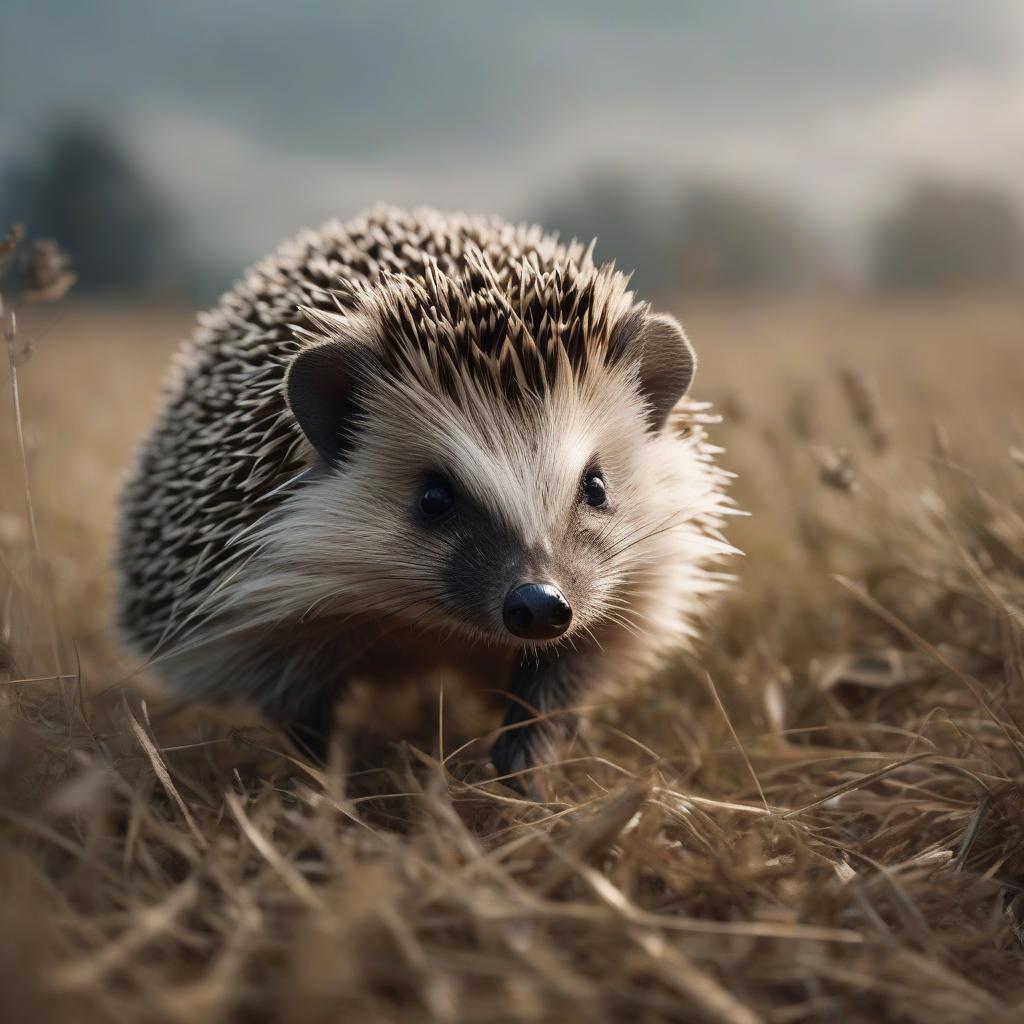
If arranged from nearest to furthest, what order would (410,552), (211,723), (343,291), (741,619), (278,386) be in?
(410,552) → (278,386) → (343,291) → (211,723) → (741,619)

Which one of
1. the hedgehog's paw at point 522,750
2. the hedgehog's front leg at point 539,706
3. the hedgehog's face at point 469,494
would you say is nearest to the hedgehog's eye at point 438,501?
the hedgehog's face at point 469,494

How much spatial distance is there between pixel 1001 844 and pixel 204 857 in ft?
4.76

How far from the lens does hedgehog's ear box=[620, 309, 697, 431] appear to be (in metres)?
2.29

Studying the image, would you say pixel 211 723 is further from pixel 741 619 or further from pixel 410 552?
pixel 741 619

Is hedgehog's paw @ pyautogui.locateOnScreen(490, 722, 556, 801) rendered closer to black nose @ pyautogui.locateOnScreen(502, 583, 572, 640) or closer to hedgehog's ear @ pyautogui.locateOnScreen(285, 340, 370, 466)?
black nose @ pyautogui.locateOnScreen(502, 583, 572, 640)

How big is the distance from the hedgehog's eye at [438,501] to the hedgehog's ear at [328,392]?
0.74 ft

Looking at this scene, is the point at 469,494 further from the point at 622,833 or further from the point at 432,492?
the point at 622,833

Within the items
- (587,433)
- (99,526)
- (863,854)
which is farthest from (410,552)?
(99,526)

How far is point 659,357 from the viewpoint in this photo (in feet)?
7.61

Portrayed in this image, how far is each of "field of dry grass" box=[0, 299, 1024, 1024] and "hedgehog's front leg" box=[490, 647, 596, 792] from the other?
0.31ft

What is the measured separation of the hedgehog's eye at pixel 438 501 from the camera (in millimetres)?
2104

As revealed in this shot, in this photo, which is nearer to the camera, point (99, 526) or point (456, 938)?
point (456, 938)

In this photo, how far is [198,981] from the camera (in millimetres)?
1254

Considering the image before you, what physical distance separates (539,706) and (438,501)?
0.60m
